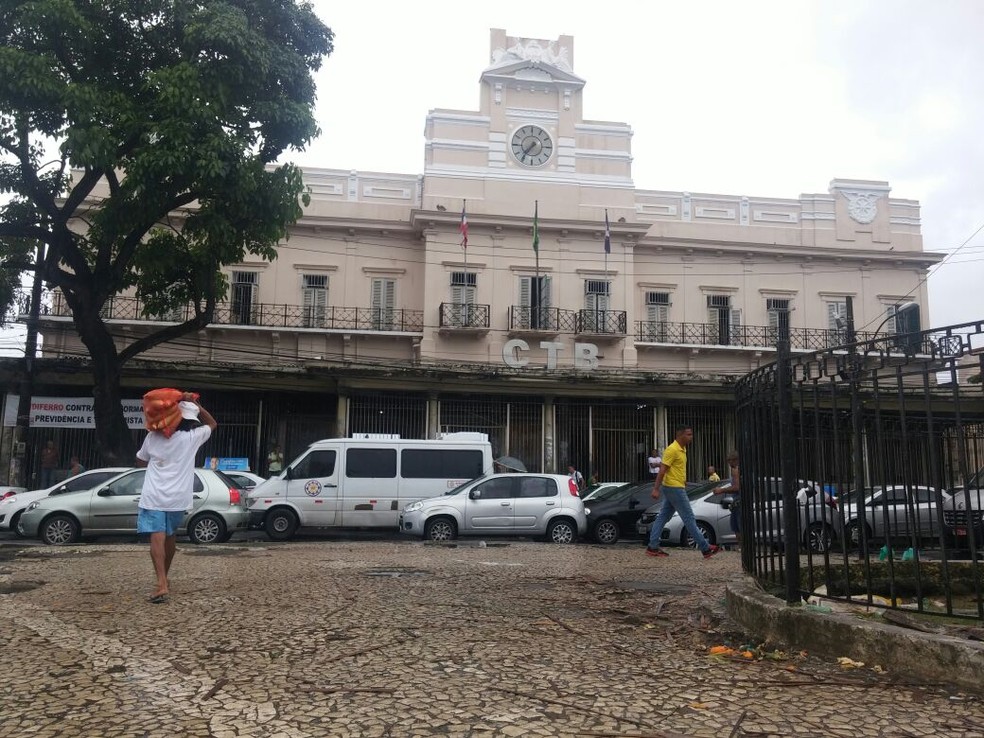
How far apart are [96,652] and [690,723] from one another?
10.8 feet

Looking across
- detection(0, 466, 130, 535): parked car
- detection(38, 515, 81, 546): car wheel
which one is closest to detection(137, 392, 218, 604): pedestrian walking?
detection(38, 515, 81, 546): car wheel

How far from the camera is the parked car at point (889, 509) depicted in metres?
4.64

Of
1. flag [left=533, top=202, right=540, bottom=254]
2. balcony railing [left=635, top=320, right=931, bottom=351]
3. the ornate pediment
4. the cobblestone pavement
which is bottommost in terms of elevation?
the cobblestone pavement

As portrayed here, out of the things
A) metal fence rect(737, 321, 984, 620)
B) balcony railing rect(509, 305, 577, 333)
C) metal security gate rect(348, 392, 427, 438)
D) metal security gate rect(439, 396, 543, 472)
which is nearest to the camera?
metal fence rect(737, 321, 984, 620)

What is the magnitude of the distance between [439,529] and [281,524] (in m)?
3.16

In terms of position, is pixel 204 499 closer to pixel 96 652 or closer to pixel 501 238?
pixel 96 652

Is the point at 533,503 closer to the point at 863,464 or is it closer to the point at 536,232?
the point at 863,464

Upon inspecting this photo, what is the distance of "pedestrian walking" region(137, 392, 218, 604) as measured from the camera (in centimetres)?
641

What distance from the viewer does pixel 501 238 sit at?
27891mm

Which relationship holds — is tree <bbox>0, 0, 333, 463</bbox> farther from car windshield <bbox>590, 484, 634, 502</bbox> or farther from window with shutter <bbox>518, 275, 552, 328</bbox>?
window with shutter <bbox>518, 275, 552, 328</bbox>

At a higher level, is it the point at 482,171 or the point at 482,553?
the point at 482,171

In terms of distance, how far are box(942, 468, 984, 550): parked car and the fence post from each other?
852 millimetres

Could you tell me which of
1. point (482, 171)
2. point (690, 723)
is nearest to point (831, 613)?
point (690, 723)

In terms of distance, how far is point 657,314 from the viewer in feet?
95.6
